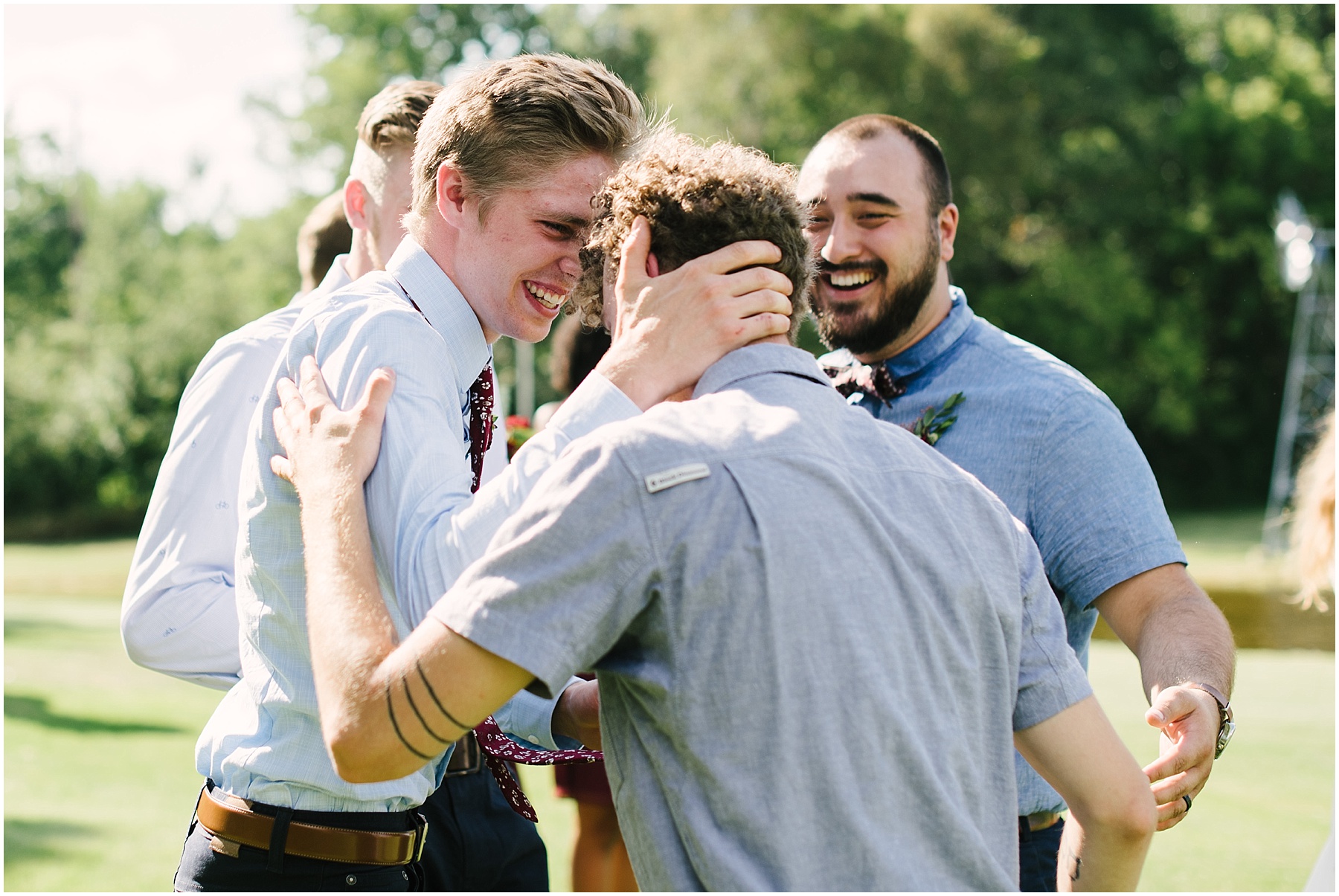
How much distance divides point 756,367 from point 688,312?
14 cm

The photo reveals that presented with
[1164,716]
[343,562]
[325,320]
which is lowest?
[1164,716]

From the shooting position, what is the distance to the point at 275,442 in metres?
2.38

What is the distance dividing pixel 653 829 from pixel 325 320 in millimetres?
1248

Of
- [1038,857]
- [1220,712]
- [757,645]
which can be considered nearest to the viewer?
[757,645]

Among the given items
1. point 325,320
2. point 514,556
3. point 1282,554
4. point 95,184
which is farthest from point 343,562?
point 95,184

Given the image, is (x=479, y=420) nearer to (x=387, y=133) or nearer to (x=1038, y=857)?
(x=387, y=133)

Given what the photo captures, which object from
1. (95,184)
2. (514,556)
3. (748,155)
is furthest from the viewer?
(95,184)

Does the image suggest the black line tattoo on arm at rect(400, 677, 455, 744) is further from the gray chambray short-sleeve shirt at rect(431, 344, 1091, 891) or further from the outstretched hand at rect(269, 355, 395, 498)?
the outstretched hand at rect(269, 355, 395, 498)

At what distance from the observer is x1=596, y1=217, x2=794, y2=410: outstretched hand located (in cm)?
192

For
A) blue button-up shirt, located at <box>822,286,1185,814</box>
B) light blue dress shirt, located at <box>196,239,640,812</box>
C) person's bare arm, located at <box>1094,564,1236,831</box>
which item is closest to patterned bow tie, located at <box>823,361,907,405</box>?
blue button-up shirt, located at <box>822,286,1185,814</box>

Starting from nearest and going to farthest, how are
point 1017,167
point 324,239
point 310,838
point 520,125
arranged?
point 310,838 → point 520,125 → point 324,239 → point 1017,167

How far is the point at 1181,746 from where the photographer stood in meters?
2.70

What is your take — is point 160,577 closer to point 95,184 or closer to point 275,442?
point 275,442

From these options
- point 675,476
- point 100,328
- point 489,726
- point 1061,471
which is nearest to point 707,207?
point 675,476
